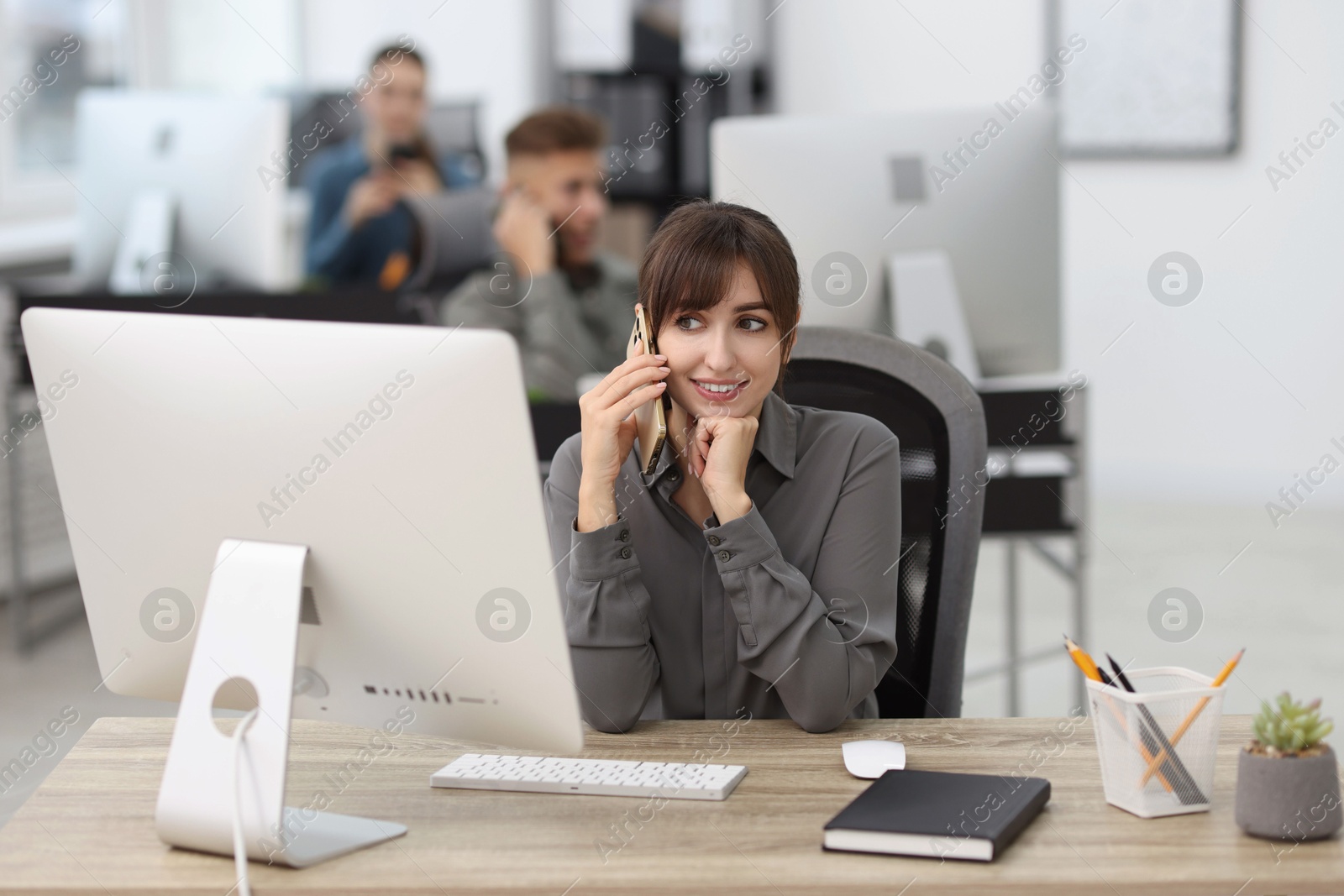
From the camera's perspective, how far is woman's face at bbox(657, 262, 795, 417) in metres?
1.56

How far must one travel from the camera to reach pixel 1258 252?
4805mm

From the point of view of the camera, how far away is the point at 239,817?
1.16m

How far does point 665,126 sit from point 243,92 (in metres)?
1.80

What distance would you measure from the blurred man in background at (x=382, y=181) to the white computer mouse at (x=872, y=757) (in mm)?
3548

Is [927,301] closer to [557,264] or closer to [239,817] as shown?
[557,264]

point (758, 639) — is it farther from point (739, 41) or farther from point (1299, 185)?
point (739, 41)

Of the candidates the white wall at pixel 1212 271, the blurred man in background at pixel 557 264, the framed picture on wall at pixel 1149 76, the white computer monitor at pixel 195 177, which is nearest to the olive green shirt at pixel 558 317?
the blurred man in background at pixel 557 264

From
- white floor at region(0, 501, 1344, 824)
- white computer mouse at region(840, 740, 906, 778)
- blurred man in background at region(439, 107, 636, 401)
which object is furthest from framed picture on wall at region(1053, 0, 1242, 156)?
white computer mouse at region(840, 740, 906, 778)

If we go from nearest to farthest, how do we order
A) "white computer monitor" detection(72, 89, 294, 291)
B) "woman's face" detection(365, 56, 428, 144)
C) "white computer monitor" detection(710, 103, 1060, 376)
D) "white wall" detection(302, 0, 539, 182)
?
1. "white computer monitor" detection(710, 103, 1060, 376)
2. "white computer monitor" detection(72, 89, 294, 291)
3. "woman's face" detection(365, 56, 428, 144)
4. "white wall" detection(302, 0, 539, 182)

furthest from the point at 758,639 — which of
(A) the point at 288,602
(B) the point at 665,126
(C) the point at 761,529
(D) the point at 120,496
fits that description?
(B) the point at 665,126

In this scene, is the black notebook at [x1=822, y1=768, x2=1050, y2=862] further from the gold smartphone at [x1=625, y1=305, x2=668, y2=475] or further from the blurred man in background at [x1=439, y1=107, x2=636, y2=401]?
the blurred man in background at [x1=439, y1=107, x2=636, y2=401]

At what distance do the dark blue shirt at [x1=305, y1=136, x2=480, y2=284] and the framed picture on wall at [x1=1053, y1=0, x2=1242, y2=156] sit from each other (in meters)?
2.15

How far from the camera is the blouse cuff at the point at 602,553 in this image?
4.84ft

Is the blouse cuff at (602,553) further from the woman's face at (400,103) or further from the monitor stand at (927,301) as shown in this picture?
the woman's face at (400,103)
